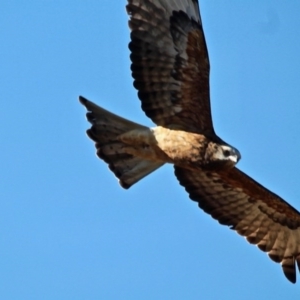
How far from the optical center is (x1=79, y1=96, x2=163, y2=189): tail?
35.5 feet

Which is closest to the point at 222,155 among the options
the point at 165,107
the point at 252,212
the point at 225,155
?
the point at 225,155

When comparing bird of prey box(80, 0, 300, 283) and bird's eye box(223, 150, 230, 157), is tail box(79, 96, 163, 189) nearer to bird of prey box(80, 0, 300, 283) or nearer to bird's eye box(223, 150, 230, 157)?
bird of prey box(80, 0, 300, 283)

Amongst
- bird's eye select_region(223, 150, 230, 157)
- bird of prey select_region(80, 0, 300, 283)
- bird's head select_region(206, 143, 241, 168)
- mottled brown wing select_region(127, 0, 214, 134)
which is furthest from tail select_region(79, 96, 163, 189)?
bird's eye select_region(223, 150, 230, 157)

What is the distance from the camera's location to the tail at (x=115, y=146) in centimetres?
1082

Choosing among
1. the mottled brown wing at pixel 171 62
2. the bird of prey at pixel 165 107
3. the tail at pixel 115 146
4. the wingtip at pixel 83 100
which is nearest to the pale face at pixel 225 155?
the bird of prey at pixel 165 107

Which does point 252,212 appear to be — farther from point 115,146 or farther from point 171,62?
point 171,62

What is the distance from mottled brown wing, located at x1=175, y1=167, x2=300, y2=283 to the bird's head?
1.35 m

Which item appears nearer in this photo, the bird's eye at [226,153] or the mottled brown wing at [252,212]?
the bird's eye at [226,153]

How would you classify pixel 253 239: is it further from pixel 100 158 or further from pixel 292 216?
pixel 100 158

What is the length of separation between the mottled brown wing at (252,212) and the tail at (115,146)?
2.46ft

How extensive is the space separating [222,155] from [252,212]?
196cm

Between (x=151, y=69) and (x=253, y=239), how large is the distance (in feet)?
9.17

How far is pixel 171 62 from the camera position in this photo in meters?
10.7

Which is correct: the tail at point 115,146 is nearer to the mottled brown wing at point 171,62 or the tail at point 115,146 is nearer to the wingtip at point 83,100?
the wingtip at point 83,100
